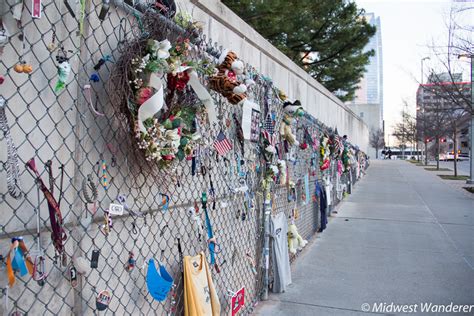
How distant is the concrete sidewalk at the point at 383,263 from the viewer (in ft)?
14.2

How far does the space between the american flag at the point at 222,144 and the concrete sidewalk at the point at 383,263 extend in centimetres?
181

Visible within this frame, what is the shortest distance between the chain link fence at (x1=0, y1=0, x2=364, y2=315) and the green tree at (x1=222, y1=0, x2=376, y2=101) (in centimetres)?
781

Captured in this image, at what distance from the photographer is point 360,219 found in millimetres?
8953

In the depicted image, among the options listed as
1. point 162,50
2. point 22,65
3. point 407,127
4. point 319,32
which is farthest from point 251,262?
point 407,127

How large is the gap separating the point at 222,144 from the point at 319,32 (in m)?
11.9

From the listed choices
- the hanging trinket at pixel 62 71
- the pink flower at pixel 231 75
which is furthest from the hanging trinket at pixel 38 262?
the pink flower at pixel 231 75

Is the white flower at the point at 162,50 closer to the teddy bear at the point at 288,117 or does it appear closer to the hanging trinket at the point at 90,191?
the hanging trinket at the point at 90,191

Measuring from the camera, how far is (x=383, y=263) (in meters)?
5.65

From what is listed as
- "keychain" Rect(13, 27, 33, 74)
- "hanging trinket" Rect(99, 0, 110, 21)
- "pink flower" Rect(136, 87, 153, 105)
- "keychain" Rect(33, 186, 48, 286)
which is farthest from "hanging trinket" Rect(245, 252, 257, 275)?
"keychain" Rect(13, 27, 33, 74)

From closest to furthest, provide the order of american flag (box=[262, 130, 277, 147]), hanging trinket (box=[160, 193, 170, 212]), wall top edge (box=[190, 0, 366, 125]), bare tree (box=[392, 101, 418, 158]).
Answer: hanging trinket (box=[160, 193, 170, 212]), wall top edge (box=[190, 0, 366, 125]), american flag (box=[262, 130, 277, 147]), bare tree (box=[392, 101, 418, 158])

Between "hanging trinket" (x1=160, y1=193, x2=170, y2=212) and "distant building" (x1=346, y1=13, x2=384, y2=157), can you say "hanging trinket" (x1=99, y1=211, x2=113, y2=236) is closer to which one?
"hanging trinket" (x1=160, y1=193, x2=170, y2=212)

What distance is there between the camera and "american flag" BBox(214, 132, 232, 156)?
315 centimetres

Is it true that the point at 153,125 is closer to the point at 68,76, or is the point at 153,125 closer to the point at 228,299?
the point at 68,76

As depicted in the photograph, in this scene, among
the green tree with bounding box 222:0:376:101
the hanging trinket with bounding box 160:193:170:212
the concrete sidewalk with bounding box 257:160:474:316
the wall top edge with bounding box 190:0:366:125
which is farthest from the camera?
the green tree with bounding box 222:0:376:101
